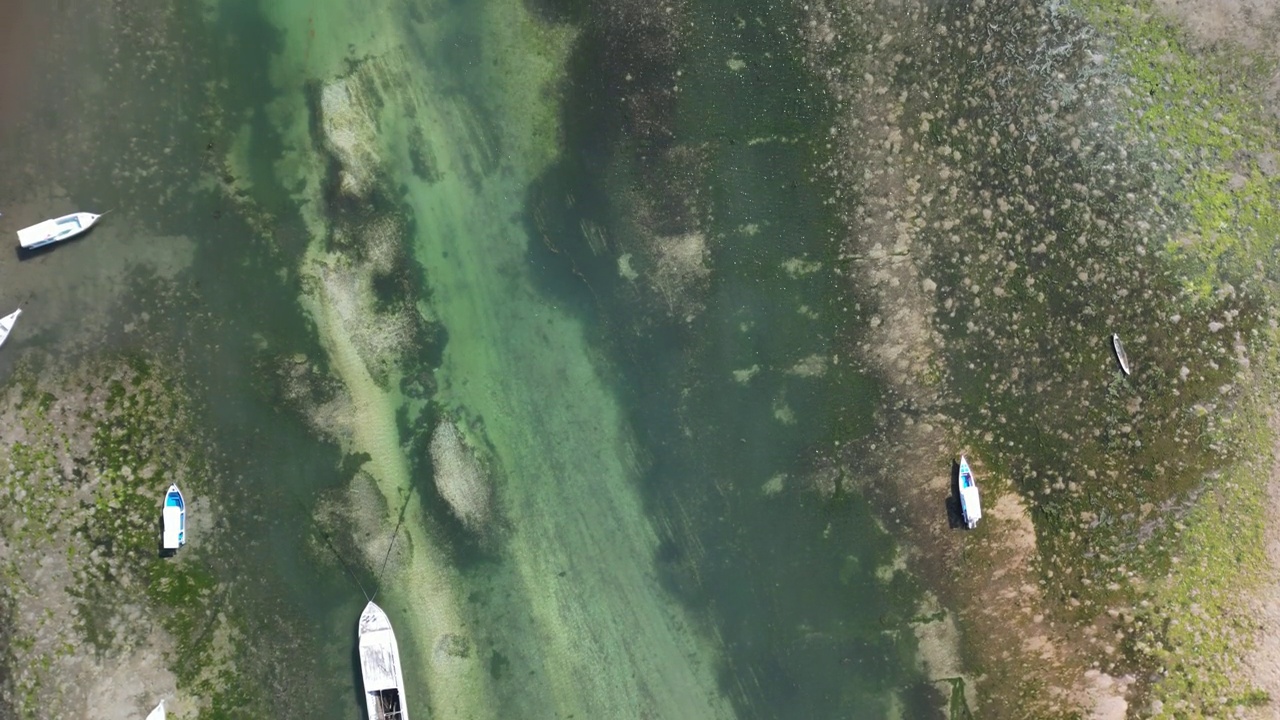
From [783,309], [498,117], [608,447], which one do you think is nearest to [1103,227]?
[783,309]

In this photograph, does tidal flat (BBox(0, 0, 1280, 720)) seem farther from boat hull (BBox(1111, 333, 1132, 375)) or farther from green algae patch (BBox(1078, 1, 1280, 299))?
boat hull (BBox(1111, 333, 1132, 375))

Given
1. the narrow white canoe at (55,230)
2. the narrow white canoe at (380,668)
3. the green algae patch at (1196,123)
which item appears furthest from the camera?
the green algae patch at (1196,123)

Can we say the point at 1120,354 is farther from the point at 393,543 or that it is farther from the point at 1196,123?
the point at 393,543

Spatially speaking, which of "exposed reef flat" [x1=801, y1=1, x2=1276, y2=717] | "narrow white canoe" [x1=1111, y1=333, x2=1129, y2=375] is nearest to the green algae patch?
"exposed reef flat" [x1=801, y1=1, x2=1276, y2=717]

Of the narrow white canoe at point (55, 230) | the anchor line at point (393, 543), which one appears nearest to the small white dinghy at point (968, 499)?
the anchor line at point (393, 543)

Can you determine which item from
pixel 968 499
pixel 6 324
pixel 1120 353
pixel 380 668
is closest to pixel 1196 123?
pixel 1120 353

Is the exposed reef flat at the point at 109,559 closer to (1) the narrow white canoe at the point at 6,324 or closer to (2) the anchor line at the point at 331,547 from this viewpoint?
(1) the narrow white canoe at the point at 6,324

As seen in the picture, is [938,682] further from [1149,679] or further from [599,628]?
[599,628]
